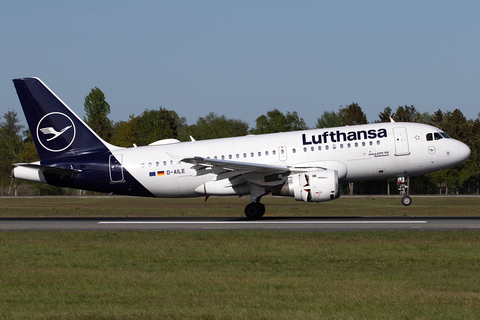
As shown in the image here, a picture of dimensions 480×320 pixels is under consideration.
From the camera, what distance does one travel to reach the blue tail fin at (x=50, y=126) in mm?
30016

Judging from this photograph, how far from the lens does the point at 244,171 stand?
89.5ft

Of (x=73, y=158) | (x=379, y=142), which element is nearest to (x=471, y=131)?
(x=379, y=142)

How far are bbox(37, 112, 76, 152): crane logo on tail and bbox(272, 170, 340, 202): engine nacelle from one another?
1308cm

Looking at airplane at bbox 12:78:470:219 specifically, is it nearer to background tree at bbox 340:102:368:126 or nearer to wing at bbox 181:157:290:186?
wing at bbox 181:157:290:186

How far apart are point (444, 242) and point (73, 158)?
67.2 ft

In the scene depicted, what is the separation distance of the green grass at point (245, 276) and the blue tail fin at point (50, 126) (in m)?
10.3

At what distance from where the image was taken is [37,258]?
52.9 ft

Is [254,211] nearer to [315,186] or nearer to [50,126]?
[315,186]

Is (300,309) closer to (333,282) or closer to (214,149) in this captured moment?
(333,282)

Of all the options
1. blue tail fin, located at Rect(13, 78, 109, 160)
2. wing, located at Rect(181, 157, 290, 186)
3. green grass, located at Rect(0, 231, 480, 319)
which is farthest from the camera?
blue tail fin, located at Rect(13, 78, 109, 160)

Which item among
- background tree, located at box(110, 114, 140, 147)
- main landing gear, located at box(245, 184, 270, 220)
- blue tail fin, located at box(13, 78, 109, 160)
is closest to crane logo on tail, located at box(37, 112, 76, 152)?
blue tail fin, located at box(13, 78, 109, 160)

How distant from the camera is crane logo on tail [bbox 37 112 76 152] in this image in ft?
98.7

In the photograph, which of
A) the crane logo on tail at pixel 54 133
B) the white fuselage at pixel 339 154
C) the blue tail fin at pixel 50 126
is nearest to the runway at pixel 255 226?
the white fuselage at pixel 339 154

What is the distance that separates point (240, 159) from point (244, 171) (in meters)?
1.47
